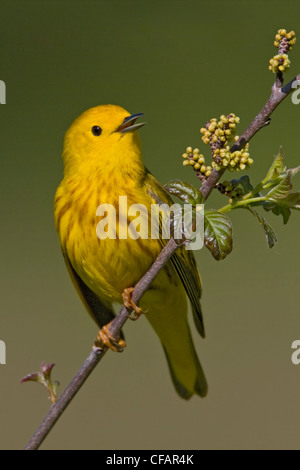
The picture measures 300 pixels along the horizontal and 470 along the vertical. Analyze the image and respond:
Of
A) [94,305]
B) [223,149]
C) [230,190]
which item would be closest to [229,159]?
[223,149]

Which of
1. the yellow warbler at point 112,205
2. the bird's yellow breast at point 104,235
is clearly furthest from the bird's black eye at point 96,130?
the bird's yellow breast at point 104,235

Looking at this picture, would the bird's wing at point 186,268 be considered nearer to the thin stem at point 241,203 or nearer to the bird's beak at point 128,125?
the bird's beak at point 128,125

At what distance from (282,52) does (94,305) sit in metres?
1.62

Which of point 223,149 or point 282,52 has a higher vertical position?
point 282,52

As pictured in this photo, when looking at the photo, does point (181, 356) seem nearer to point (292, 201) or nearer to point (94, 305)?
point (94, 305)

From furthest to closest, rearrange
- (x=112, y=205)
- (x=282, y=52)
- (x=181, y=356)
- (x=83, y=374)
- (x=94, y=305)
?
(x=181, y=356), (x=94, y=305), (x=112, y=205), (x=83, y=374), (x=282, y=52)

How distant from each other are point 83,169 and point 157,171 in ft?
6.66

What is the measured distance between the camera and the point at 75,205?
2506 mm

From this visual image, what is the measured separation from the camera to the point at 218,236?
1581mm

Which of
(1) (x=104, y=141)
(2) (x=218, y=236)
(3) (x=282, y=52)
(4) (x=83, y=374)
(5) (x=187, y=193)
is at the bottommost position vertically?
(4) (x=83, y=374)

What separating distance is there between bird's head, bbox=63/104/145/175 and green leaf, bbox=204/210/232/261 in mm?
920

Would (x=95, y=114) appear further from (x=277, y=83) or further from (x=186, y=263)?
(x=277, y=83)

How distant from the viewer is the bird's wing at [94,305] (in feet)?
9.23

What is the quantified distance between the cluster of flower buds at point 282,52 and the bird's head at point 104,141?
3.28ft
